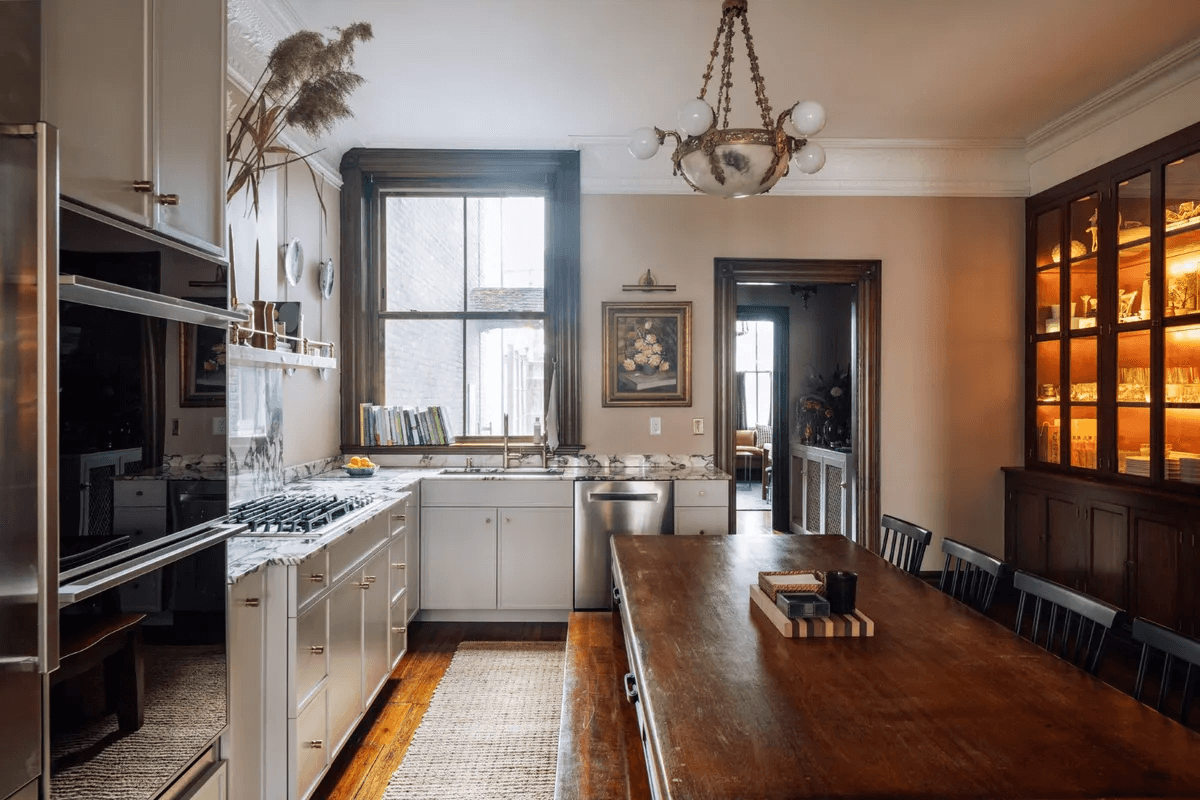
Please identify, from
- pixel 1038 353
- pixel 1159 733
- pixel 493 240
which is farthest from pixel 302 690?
pixel 1038 353

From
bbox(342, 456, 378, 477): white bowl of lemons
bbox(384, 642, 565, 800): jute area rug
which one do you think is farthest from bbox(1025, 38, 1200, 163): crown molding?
bbox(342, 456, 378, 477): white bowl of lemons

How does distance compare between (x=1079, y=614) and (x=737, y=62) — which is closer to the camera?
(x=1079, y=614)

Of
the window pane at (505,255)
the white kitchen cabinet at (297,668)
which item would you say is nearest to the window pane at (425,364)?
the window pane at (505,255)

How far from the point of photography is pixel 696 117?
210 cm

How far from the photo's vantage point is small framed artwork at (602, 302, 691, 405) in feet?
14.7

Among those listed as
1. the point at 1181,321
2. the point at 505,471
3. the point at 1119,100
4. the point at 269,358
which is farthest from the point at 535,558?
the point at 1119,100

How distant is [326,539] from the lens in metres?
2.22

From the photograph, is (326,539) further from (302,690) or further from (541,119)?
(541,119)

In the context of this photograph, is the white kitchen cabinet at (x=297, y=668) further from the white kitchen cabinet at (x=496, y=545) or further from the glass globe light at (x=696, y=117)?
the glass globe light at (x=696, y=117)

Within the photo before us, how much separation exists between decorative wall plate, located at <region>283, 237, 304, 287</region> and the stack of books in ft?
3.42

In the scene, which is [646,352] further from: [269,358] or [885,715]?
[885,715]

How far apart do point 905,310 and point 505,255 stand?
2.68 metres

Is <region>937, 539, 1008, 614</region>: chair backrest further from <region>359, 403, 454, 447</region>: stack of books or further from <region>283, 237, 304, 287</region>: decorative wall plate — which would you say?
<region>283, 237, 304, 287</region>: decorative wall plate

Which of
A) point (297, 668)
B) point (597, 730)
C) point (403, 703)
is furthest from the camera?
point (403, 703)
